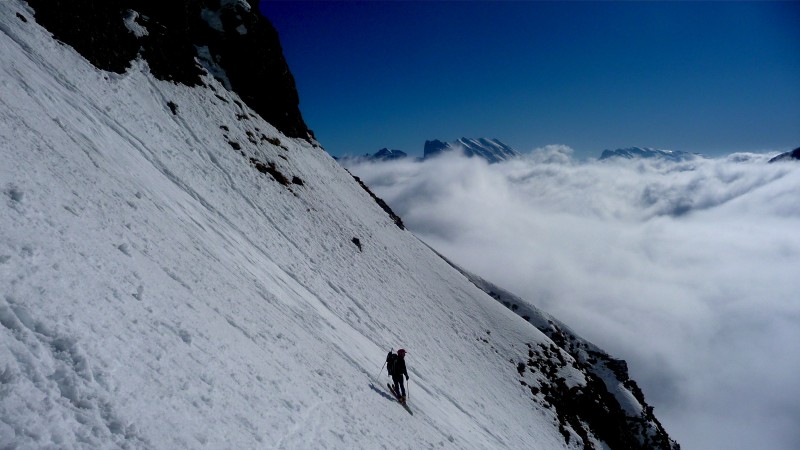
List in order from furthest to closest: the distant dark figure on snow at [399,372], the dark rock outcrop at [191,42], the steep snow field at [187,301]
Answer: the dark rock outcrop at [191,42]
the distant dark figure on snow at [399,372]
the steep snow field at [187,301]

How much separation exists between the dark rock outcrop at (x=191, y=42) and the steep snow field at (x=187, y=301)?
2.50 metres

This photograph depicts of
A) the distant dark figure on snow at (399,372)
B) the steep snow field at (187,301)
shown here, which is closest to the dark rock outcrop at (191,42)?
the steep snow field at (187,301)

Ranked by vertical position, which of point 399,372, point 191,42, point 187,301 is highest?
point 191,42

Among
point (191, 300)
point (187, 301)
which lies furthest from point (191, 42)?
point (187, 301)

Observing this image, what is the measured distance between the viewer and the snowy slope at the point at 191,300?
7520 mm

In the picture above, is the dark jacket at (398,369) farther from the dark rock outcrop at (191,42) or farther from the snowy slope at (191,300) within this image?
the dark rock outcrop at (191,42)

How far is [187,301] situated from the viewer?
489 inches

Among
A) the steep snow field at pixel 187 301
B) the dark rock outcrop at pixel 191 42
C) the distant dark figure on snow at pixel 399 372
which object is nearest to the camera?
the steep snow field at pixel 187 301

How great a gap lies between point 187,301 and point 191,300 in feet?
0.93

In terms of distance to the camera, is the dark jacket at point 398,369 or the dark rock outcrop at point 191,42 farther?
the dark rock outcrop at point 191,42

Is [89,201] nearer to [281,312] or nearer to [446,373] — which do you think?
[281,312]

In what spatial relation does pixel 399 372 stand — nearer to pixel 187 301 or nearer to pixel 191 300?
pixel 191 300

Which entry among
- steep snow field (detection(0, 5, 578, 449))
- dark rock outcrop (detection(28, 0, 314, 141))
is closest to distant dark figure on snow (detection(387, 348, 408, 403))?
steep snow field (detection(0, 5, 578, 449))

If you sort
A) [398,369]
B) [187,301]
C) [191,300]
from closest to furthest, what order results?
[187,301] < [191,300] < [398,369]
